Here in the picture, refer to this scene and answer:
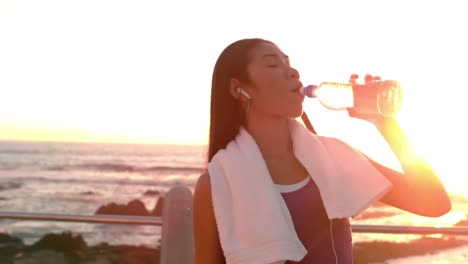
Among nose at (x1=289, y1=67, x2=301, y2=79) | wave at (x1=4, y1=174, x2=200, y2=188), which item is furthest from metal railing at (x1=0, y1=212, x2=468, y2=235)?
wave at (x1=4, y1=174, x2=200, y2=188)

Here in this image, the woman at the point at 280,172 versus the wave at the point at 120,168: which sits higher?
the woman at the point at 280,172

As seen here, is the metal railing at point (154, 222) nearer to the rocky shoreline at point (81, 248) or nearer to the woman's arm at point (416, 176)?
the woman's arm at point (416, 176)

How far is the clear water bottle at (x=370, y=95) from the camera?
1771 mm

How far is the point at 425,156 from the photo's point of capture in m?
1.83

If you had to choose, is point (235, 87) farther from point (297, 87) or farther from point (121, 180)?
point (121, 180)

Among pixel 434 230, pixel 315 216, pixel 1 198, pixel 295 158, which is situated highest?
pixel 295 158

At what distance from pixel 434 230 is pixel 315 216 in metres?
1.18

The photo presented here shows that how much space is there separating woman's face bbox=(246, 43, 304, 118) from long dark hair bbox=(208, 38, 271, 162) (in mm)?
36

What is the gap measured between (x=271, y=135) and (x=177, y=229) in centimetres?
112

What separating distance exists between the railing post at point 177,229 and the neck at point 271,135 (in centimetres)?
104

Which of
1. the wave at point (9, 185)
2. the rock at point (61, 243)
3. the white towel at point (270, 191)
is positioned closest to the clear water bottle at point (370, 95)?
the white towel at point (270, 191)

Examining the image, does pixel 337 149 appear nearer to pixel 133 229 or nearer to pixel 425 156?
pixel 425 156

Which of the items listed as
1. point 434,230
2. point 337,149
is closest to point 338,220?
point 337,149

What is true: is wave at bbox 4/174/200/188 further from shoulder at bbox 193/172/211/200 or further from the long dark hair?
shoulder at bbox 193/172/211/200
